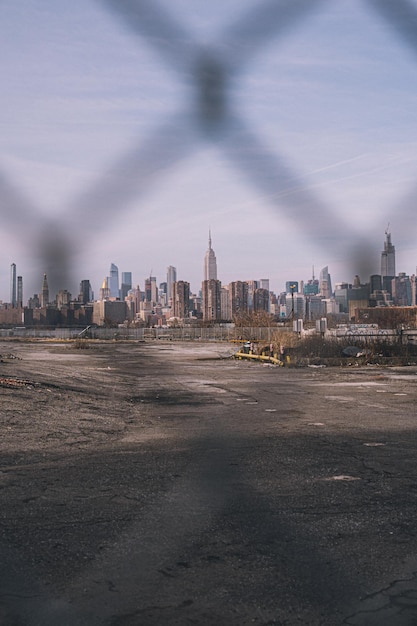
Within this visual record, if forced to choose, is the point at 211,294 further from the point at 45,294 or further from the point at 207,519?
the point at 45,294

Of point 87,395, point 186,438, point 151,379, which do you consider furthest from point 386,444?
point 151,379

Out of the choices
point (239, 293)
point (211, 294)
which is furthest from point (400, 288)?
point (239, 293)

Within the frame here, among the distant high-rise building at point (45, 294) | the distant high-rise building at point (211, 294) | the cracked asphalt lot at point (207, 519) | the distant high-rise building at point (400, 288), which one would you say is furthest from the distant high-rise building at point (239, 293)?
the distant high-rise building at point (45, 294)

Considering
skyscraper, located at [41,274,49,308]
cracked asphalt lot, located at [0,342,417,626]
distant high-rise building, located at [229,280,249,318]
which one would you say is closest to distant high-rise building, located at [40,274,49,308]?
skyscraper, located at [41,274,49,308]

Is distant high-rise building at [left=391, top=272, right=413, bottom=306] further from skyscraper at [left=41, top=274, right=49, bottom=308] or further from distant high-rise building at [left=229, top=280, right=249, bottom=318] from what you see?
distant high-rise building at [left=229, top=280, right=249, bottom=318]

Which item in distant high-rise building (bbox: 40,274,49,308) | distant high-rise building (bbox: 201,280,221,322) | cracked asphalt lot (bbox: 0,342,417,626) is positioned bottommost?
cracked asphalt lot (bbox: 0,342,417,626)

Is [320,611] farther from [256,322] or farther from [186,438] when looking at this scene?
[256,322]

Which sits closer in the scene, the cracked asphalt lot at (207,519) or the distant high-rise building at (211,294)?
the cracked asphalt lot at (207,519)

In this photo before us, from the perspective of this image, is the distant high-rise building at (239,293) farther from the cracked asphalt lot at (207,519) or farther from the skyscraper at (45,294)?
the skyscraper at (45,294)
